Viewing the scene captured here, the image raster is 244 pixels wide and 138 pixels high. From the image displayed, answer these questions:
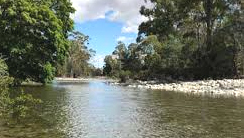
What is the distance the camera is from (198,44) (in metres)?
72.2

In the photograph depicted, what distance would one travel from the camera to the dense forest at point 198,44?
6656 cm

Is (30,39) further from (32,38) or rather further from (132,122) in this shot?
(132,122)

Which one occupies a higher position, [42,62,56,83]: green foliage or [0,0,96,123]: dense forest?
[0,0,96,123]: dense forest

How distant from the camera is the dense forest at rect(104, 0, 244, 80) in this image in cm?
6656

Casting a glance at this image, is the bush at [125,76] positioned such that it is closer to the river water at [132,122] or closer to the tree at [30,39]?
the tree at [30,39]

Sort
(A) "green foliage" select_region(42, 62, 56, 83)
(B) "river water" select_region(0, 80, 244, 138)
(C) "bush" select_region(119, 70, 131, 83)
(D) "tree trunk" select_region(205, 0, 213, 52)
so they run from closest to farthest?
(B) "river water" select_region(0, 80, 244, 138)
(A) "green foliage" select_region(42, 62, 56, 83)
(D) "tree trunk" select_region(205, 0, 213, 52)
(C) "bush" select_region(119, 70, 131, 83)

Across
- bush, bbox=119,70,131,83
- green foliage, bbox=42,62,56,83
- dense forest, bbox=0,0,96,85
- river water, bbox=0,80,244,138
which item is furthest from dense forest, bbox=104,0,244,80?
river water, bbox=0,80,244,138

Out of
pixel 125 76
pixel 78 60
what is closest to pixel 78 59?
pixel 78 60

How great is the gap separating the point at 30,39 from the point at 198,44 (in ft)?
95.4

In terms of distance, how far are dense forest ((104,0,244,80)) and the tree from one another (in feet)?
69.2

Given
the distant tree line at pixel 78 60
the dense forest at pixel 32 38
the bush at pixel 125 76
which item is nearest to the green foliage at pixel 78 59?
the distant tree line at pixel 78 60

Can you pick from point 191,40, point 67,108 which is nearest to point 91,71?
point 191,40

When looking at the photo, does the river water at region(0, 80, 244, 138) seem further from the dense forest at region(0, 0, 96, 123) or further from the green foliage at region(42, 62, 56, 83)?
the green foliage at region(42, 62, 56, 83)

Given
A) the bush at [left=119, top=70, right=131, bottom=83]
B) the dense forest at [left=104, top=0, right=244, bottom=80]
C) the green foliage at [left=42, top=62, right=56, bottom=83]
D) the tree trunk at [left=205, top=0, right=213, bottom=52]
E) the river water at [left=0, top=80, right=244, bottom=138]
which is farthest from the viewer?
the bush at [left=119, top=70, right=131, bottom=83]
